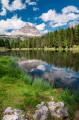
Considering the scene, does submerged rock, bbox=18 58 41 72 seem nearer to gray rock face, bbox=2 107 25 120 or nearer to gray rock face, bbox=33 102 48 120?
gray rock face, bbox=33 102 48 120

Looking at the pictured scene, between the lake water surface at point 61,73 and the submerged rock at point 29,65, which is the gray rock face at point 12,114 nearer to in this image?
the lake water surface at point 61,73

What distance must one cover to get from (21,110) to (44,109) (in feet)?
5.01

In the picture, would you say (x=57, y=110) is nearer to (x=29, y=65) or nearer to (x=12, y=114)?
(x=12, y=114)

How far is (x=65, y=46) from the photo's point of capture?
289 ft

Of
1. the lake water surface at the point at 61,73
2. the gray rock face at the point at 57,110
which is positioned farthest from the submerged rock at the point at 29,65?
the gray rock face at the point at 57,110

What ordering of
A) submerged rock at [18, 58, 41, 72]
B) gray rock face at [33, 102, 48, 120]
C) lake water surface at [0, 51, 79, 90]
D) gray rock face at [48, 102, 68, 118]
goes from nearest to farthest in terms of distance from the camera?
gray rock face at [33, 102, 48, 120]
gray rock face at [48, 102, 68, 118]
lake water surface at [0, 51, 79, 90]
submerged rock at [18, 58, 41, 72]

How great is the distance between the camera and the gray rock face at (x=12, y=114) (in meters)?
4.97

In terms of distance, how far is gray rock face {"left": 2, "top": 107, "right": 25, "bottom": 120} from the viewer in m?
4.97

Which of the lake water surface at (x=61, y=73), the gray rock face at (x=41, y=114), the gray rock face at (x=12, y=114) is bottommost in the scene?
the lake water surface at (x=61, y=73)

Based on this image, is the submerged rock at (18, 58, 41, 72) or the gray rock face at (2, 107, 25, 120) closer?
the gray rock face at (2, 107, 25, 120)

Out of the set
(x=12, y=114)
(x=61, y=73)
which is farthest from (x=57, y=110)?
(x=61, y=73)

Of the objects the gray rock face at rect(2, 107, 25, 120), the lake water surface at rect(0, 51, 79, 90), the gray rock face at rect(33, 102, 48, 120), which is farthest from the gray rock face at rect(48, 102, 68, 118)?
the lake water surface at rect(0, 51, 79, 90)

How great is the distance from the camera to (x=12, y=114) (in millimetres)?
5273

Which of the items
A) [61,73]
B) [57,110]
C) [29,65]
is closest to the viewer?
[57,110]
